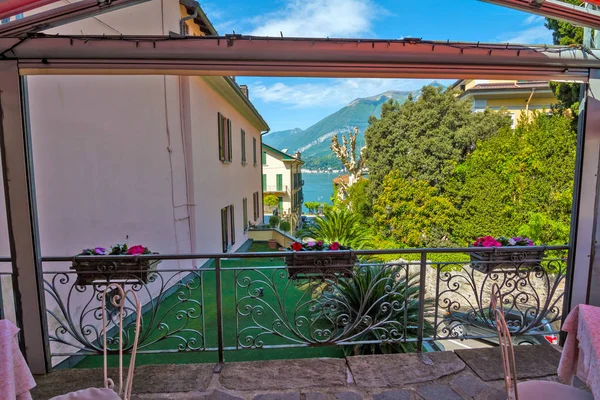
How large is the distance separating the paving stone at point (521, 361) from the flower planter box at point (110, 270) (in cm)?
A: 258

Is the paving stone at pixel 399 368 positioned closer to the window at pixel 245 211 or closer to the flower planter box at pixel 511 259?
the flower planter box at pixel 511 259

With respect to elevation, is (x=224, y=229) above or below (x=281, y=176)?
below

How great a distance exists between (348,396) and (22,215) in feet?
8.11

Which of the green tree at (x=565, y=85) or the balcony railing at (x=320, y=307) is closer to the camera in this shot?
the balcony railing at (x=320, y=307)

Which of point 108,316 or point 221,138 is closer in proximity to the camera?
point 108,316

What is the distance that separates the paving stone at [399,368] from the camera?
6.92 feet

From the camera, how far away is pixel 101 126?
3918 millimetres

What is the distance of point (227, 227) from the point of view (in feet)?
29.2

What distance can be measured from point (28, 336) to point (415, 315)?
139 inches

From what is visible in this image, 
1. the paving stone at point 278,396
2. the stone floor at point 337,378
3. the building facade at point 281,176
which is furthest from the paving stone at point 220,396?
the building facade at point 281,176

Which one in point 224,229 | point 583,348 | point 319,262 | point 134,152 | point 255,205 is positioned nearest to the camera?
point 583,348

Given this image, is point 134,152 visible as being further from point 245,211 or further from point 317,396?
point 245,211

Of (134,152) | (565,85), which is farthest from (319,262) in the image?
(565,85)

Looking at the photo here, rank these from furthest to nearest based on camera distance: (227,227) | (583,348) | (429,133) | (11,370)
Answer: (429,133) → (227,227) → (583,348) → (11,370)
